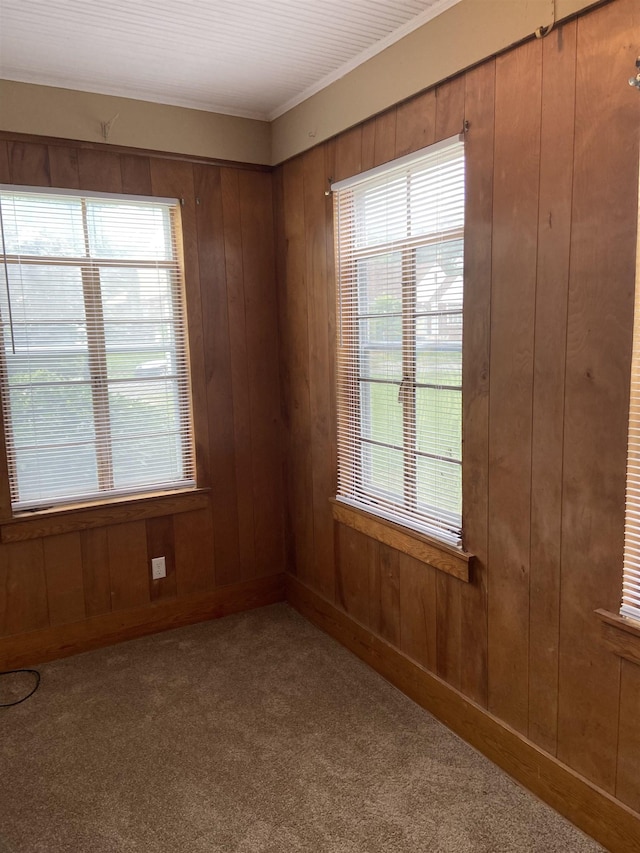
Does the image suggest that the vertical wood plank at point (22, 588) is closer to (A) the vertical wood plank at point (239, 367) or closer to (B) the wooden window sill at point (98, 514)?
(B) the wooden window sill at point (98, 514)

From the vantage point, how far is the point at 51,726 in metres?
2.42

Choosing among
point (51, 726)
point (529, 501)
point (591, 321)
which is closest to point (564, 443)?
point (529, 501)

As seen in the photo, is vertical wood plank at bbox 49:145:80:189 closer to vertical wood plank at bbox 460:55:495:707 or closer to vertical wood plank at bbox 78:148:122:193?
vertical wood plank at bbox 78:148:122:193

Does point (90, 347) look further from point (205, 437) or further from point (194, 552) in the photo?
point (194, 552)

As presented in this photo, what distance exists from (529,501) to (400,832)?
3.54ft

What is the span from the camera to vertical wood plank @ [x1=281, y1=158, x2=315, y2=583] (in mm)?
3047

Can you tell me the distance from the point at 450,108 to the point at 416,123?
17 cm

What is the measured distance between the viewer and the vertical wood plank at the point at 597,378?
1.59m

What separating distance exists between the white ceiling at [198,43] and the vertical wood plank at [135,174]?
0.27m

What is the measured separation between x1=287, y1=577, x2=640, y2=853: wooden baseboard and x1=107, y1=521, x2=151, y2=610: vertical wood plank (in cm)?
96

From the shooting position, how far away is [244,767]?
2162 millimetres

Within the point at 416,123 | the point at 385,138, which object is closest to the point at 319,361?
the point at 385,138

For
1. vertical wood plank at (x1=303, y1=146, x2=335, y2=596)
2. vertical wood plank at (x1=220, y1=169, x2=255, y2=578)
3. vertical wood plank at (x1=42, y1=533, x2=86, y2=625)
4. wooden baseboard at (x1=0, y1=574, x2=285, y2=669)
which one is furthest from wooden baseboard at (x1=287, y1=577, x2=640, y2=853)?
vertical wood plank at (x1=42, y1=533, x2=86, y2=625)

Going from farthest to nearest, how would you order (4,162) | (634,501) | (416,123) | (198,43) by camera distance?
(4,162) → (198,43) → (416,123) → (634,501)
